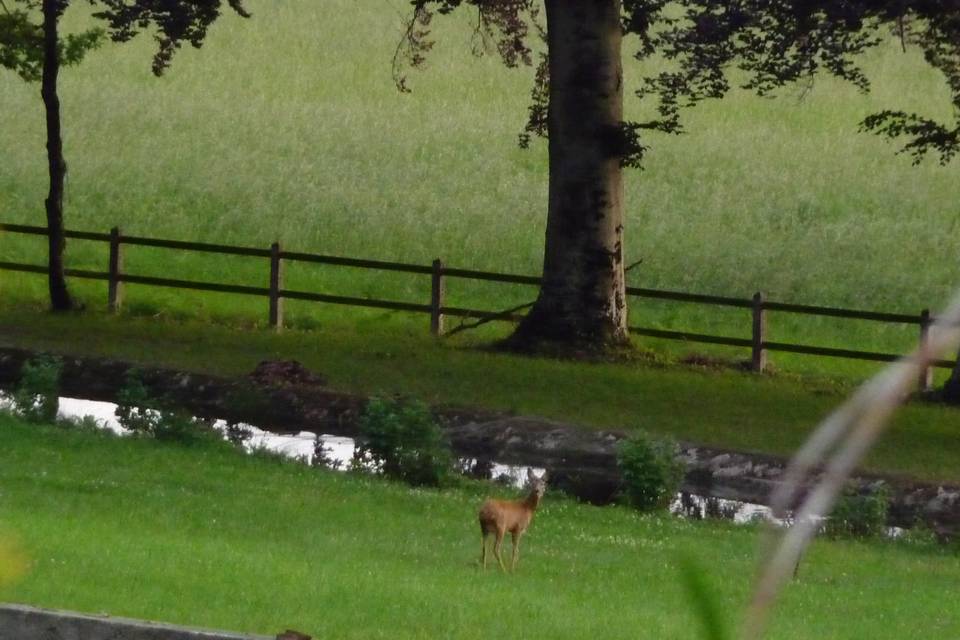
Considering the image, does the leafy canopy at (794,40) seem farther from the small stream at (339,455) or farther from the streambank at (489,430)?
the small stream at (339,455)

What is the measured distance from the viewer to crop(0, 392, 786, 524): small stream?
15.7m

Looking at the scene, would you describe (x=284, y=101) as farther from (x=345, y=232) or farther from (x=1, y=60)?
(x=1, y=60)

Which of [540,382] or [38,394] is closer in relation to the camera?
[38,394]

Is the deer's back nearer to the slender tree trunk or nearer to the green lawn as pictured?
the green lawn

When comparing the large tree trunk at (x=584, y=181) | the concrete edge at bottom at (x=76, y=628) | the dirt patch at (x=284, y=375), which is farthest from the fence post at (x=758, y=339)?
the concrete edge at bottom at (x=76, y=628)

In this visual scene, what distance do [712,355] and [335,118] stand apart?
28.3 m

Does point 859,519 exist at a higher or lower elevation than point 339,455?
lower

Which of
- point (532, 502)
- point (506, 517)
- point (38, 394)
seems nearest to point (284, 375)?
point (38, 394)

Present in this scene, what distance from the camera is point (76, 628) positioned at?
6402 millimetres

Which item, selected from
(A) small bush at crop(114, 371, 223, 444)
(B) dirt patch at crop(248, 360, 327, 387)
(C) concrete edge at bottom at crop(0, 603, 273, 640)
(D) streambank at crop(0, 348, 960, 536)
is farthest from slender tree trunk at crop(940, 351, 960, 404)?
→ (C) concrete edge at bottom at crop(0, 603, 273, 640)

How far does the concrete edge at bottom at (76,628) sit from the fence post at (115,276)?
2145 centimetres

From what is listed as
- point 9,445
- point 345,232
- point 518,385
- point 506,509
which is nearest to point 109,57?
point 345,232

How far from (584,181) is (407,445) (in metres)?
8.29

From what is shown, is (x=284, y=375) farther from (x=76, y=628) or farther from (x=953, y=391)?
(x=76, y=628)
